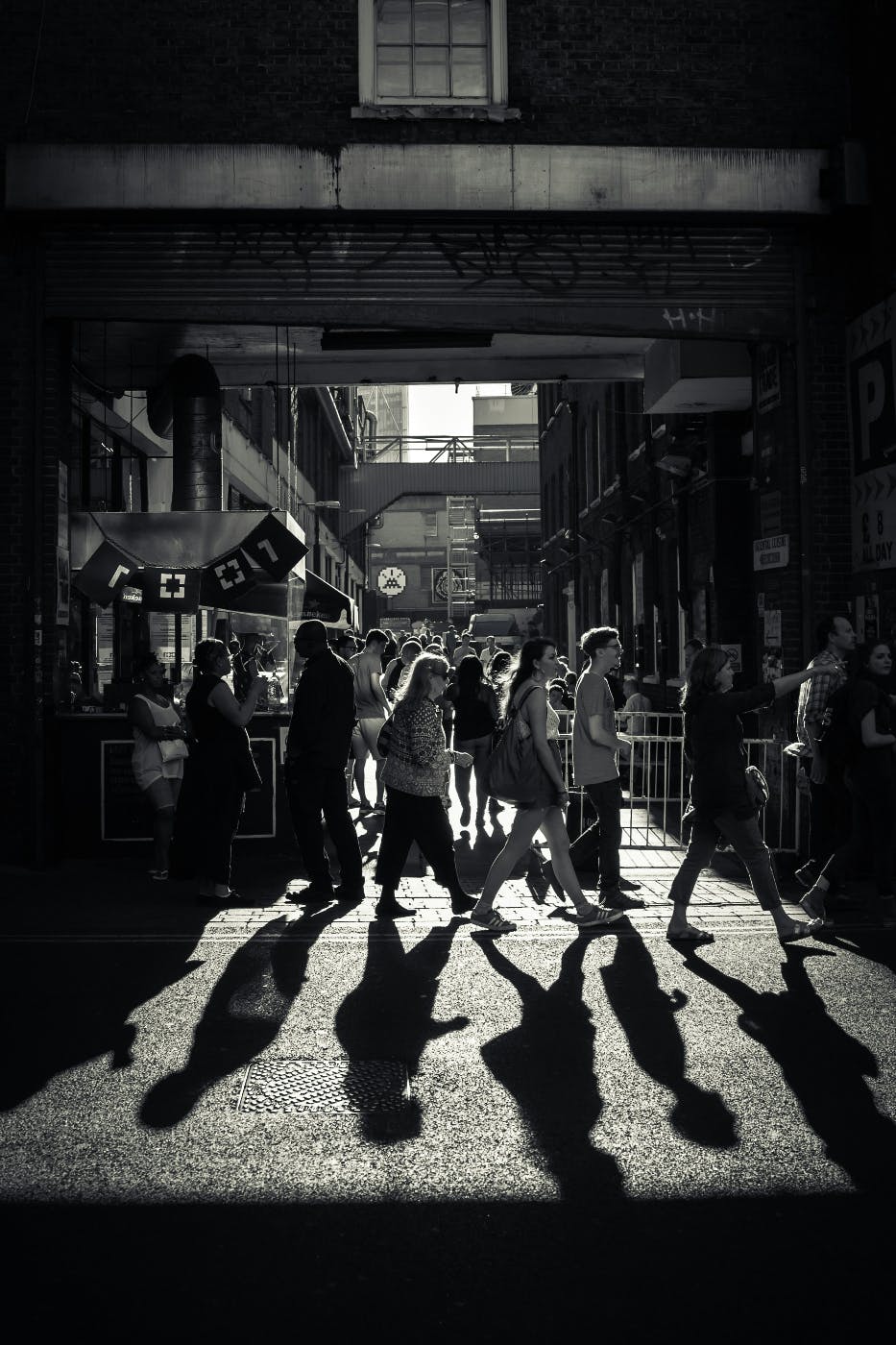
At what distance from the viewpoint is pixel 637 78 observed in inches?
459

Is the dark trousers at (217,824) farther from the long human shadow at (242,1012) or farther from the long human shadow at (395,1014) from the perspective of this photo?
the long human shadow at (395,1014)

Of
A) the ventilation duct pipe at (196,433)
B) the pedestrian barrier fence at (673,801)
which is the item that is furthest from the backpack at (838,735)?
the ventilation duct pipe at (196,433)

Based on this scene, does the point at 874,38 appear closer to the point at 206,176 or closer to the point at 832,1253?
the point at 206,176

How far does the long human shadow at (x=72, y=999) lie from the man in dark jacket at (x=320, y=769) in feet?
5.69

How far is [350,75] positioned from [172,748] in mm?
5813

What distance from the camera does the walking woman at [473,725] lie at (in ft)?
45.2

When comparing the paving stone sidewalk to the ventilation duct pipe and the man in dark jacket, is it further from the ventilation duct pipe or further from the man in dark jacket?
the ventilation duct pipe

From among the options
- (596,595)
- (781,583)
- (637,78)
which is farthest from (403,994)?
(596,595)

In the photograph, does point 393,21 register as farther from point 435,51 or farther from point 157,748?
point 157,748

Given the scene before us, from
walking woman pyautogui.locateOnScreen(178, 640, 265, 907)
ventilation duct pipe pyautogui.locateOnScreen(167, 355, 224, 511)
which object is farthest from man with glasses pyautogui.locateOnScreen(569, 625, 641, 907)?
ventilation duct pipe pyautogui.locateOnScreen(167, 355, 224, 511)

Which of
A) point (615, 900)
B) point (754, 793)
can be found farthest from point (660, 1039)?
point (615, 900)

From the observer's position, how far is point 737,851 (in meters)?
8.28

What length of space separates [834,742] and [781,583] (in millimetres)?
Answer: 3138

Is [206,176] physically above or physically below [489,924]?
above
